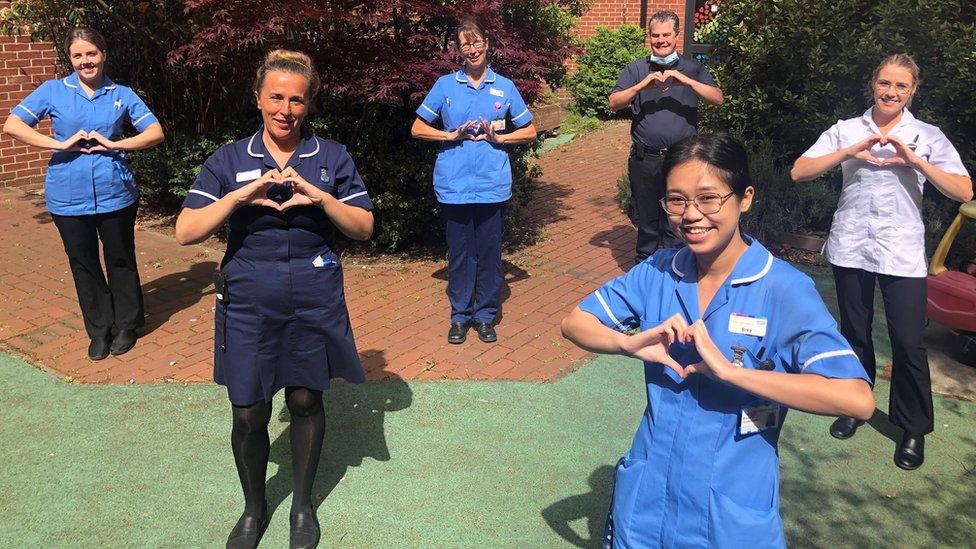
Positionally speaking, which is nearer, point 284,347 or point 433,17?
point 284,347

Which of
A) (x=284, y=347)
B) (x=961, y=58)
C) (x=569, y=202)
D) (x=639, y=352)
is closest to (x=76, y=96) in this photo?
(x=284, y=347)

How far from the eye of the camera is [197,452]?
419 centimetres

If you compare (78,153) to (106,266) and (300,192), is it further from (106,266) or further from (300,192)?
(300,192)

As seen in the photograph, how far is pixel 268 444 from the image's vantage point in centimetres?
347

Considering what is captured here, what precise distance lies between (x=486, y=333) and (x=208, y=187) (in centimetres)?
270

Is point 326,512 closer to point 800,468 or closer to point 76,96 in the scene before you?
point 800,468

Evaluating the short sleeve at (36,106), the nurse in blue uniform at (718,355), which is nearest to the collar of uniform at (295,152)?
the nurse in blue uniform at (718,355)

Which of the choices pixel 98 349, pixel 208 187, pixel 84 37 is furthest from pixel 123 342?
pixel 208 187

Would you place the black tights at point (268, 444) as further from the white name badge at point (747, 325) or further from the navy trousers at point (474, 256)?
the navy trousers at point (474, 256)

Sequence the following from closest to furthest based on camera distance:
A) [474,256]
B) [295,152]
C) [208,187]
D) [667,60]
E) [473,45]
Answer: [208,187] → [295,152] → [473,45] → [474,256] → [667,60]

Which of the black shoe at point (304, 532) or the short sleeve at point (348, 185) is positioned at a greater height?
the short sleeve at point (348, 185)

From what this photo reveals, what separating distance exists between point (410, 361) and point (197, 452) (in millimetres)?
1485

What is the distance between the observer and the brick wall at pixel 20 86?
9.67m

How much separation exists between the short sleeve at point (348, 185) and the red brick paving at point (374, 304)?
188 centimetres
